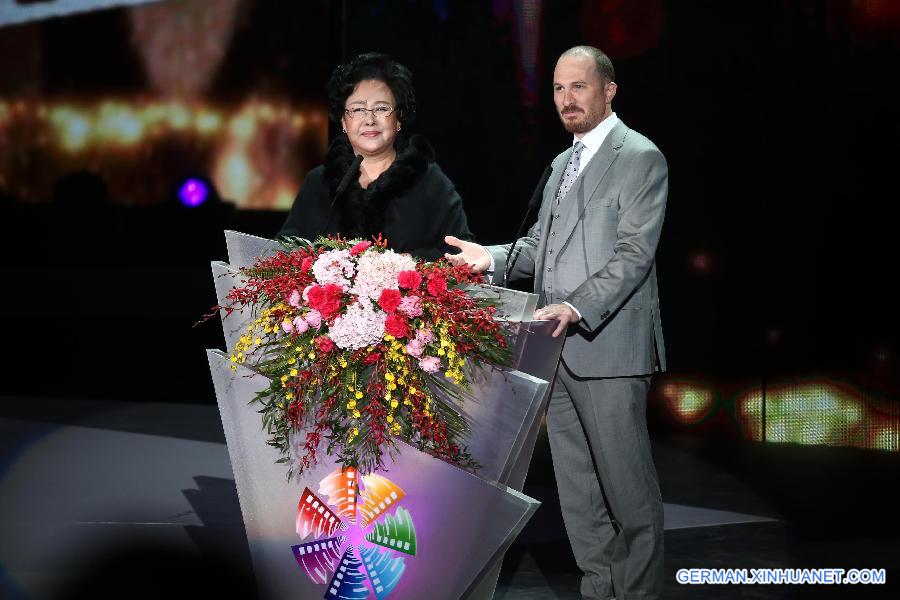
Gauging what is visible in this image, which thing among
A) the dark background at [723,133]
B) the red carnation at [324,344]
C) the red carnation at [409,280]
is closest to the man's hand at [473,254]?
the red carnation at [409,280]

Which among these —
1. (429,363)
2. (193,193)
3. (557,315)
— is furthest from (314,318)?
(193,193)

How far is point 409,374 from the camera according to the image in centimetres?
271

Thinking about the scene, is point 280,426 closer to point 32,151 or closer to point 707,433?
point 707,433

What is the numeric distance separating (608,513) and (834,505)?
6.44ft

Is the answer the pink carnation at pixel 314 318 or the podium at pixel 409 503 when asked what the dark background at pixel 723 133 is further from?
the pink carnation at pixel 314 318

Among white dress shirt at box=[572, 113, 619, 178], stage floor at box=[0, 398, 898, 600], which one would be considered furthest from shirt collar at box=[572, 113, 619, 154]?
stage floor at box=[0, 398, 898, 600]

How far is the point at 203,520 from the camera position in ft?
15.3

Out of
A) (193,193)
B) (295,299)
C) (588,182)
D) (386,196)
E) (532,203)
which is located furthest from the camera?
(193,193)

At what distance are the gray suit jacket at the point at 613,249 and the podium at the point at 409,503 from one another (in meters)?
0.40

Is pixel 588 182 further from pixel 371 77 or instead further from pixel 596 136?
pixel 371 77

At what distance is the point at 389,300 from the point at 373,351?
0.12 metres

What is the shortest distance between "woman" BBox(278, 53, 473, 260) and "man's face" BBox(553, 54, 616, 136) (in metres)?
0.48

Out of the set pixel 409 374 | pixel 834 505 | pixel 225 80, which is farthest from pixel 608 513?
pixel 225 80

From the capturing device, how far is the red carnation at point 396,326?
8.77 feet
